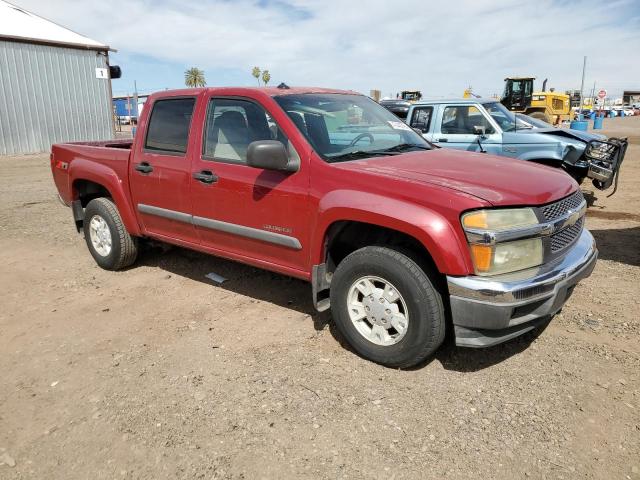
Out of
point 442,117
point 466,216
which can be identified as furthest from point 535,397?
point 442,117

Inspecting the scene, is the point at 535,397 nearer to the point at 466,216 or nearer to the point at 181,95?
the point at 466,216

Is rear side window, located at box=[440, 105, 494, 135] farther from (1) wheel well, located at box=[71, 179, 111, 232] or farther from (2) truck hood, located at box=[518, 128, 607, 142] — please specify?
(1) wheel well, located at box=[71, 179, 111, 232]

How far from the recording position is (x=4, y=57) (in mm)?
16250

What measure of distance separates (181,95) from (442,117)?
5.27m

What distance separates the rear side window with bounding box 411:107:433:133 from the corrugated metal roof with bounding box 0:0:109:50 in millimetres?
14410

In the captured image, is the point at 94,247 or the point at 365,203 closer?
the point at 365,203

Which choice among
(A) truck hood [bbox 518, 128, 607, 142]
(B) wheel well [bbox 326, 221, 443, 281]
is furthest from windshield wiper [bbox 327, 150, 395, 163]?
(A) truck hood [bbox 518, 128, 607, 142]

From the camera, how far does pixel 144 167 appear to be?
→ 4.52m

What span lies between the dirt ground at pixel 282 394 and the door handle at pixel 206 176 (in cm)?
111

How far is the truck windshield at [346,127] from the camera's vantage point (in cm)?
362

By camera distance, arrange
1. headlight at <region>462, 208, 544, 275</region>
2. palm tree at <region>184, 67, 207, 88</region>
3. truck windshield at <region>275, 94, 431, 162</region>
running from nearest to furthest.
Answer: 1. headlight at <region>462, 208, 544, 275</region>
2. truck windshield at <region>275, 94, 431, 162</region>
3. palm tree at <region>184, 67, 207, 88</region>

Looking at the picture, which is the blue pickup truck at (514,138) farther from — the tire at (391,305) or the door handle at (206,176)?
the tire at (391,305)

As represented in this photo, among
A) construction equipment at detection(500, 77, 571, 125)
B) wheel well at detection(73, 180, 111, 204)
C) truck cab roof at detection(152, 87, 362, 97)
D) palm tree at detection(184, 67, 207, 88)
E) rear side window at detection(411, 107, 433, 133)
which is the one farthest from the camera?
palm tree at detection(184, 67, 207, 88)

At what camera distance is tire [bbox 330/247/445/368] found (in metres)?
2.96
